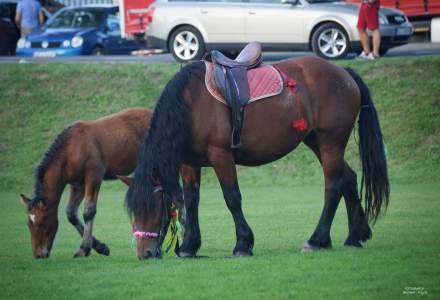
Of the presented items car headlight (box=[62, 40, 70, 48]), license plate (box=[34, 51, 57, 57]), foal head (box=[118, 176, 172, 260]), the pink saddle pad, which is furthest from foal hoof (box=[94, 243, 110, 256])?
car headlight (box=[62, 40, 70, 48])

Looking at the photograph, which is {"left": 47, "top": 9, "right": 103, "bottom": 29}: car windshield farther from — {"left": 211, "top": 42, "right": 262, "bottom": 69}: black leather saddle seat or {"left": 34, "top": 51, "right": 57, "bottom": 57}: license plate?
{"left": 211, "top": 42, "right": 262, "bottom": 69}: black leather saddle seat

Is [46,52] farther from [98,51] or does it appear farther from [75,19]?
[75,19]

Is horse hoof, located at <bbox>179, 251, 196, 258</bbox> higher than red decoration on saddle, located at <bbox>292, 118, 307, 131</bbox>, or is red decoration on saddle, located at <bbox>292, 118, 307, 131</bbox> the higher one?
red decoration on saddle, located at <bbox>292, 118, 307, 131</bbox>

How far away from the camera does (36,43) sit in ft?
112

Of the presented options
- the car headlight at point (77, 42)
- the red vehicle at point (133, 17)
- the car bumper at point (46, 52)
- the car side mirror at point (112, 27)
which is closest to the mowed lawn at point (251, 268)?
the red vehicle at point (133, 17)

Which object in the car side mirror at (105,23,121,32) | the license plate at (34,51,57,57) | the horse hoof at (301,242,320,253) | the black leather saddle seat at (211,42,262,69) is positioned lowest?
the license plate at (34,51,57,57)

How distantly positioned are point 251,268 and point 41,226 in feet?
10.9

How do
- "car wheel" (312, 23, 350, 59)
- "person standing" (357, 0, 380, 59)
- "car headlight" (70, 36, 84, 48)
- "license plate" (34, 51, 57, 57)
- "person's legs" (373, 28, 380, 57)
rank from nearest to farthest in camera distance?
1. "person standing" (357, 0, 380, 59)
2. "person's legs" (373, 28, 380, 57)
3. "car wheel" (312, 23, 350, 59)
4. "license plate" (34, 51, 57, 57)
5. "car headlight" (70, 36, 84, 48)

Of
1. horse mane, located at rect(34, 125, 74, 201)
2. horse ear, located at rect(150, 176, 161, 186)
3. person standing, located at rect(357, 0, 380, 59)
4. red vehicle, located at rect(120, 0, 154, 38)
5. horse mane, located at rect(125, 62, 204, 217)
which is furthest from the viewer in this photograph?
red vehicle, located at rect(120, 0, 154, 38)

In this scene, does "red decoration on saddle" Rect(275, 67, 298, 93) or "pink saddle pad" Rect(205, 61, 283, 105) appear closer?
"pink saddle pad" Rect(205, 61, 283, 105)

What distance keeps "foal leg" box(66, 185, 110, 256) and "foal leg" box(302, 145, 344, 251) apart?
2.64 m

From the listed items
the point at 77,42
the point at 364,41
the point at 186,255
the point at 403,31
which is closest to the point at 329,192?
the point at 186,255

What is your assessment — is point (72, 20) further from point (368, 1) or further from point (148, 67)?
point (368, 1)

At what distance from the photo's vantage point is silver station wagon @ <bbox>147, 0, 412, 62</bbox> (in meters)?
26.1
